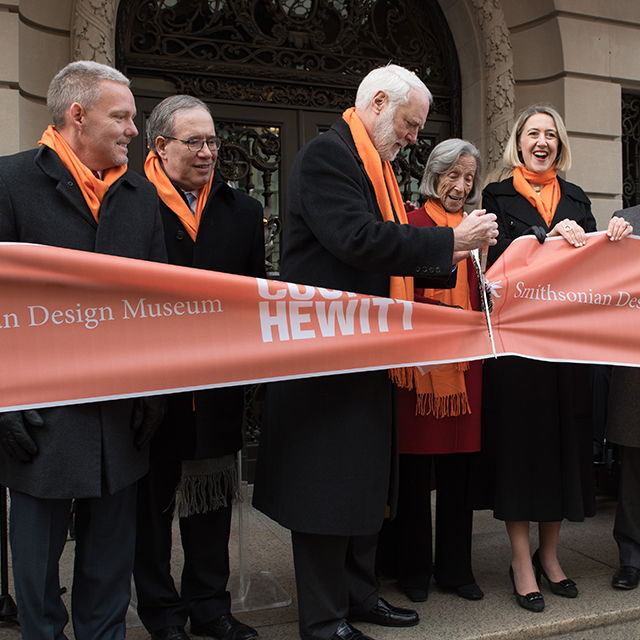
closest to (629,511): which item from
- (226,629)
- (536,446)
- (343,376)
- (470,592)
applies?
(536,446)

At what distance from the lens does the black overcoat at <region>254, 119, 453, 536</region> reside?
8.43 feet

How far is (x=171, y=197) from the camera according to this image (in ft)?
9.70

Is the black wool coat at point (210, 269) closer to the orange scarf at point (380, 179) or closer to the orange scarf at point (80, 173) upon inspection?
the orange scarf at point (80, 173)

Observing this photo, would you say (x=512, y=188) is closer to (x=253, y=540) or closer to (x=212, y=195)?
(x=212, y=195)

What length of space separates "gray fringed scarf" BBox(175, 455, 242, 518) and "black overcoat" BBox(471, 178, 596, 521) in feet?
4.21

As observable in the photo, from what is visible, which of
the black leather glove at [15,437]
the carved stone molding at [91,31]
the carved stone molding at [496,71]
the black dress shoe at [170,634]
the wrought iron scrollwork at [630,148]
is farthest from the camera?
the wrought iron scrollwork at [630,148]

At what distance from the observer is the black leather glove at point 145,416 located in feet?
8.07

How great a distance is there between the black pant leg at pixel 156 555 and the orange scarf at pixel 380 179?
1.22 m

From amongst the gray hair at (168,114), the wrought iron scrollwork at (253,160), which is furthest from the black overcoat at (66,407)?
the wrought iron scrollwork at (253,160)

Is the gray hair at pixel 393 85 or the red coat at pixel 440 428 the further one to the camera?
the red coat at pixel 440 428

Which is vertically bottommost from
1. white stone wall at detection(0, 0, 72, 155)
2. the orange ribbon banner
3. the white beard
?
the orange ribbon banner

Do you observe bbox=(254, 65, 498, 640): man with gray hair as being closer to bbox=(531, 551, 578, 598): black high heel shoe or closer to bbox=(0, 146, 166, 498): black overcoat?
bbox=(0, 146, 166, 498): black overcoat

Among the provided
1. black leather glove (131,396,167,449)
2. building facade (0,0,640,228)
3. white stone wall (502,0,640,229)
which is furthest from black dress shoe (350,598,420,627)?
white stone wall (502,0,640,229)

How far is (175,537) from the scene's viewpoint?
15.1 ft
